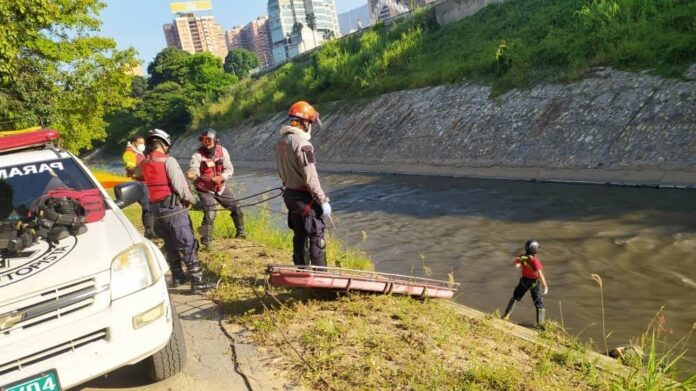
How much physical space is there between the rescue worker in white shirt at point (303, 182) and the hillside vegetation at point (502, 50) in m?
13.7

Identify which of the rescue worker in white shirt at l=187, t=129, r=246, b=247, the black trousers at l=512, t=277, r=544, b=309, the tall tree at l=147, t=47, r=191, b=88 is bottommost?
the black trousers at l=512, t=277, r=544, b=309

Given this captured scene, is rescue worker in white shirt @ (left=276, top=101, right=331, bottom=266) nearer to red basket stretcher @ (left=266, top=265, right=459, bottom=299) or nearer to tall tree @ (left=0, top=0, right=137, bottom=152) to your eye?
red basket stretcher @ (left=266, top=265, right=459, bottom=299)

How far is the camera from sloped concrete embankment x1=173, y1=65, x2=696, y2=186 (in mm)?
12609

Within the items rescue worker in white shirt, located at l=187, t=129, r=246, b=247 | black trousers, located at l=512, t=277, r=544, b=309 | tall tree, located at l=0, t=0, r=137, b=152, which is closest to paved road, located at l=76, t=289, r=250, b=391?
rescue worker in white shirt, located at l=187, t=129, r=246, b=247

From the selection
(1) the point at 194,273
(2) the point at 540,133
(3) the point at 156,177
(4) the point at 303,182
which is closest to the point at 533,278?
(4) the point at 303,182

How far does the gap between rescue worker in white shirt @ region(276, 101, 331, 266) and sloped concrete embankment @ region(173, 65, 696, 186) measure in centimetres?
1050

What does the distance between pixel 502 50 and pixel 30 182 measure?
65.9 ft

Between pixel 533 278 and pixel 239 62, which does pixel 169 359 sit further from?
pixel 239 62

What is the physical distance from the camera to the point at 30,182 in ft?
14.5

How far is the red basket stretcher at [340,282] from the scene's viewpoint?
470cm

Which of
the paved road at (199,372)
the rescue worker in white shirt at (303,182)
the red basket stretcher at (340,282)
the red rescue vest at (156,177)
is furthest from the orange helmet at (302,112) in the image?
the paved road at (199,372)

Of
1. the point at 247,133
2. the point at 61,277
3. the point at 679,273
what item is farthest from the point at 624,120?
the point at 247,133

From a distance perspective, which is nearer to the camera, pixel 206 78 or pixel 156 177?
pixel 156 177

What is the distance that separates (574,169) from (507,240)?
5.86 metres
